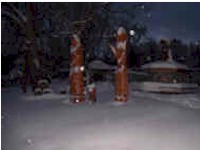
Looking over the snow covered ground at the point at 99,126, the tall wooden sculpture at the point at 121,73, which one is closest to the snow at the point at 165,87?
the snow covered ground at the point at 99,126

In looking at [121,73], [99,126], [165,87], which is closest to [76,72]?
[121,73]

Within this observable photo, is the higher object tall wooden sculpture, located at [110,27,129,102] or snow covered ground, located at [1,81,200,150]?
tall wooden sculpture, located at [110,27,129,102]

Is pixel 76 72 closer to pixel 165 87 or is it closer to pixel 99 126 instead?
pixel 99 126

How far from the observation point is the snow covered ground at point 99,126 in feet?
18.6

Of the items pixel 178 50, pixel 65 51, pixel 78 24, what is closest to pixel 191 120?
pixel 78 24

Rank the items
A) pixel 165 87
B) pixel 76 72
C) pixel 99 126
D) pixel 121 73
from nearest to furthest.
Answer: pixel 99 126, pixel 121 73, pixel 76 72, pixel 165 87

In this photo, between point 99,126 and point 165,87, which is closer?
point 99,126

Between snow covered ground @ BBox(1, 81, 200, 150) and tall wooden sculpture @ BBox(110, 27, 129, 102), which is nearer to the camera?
snow covered ground @ BBox(1, 81, 200, 150)

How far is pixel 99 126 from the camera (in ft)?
22.6

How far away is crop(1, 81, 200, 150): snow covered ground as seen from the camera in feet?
18.6

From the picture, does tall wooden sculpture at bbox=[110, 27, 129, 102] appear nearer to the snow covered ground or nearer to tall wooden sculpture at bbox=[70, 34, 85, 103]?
the snow covered ground

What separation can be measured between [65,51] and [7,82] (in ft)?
14.1

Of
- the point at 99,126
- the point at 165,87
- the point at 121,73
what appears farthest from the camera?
the point at 165,87

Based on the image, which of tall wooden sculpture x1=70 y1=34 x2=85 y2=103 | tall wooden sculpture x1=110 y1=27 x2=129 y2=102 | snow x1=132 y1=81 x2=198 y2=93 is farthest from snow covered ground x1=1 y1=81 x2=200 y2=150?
snow x1=132 y1=81 x2=198 y2=93
